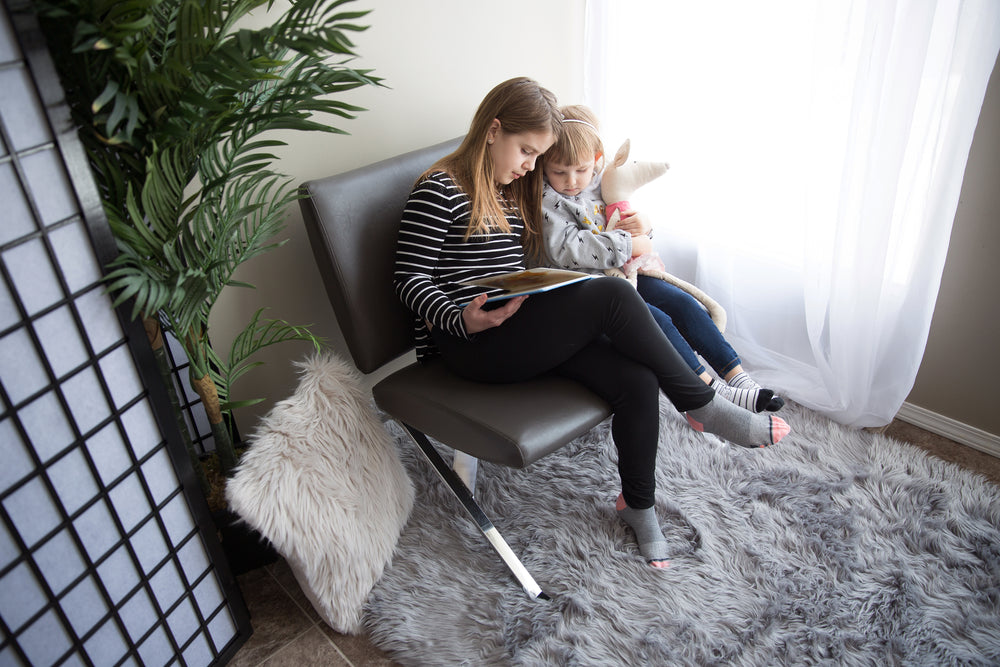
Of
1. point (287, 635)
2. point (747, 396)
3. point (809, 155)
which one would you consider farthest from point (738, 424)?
point (287, 635)

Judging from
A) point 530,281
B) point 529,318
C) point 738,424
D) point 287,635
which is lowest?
point 287,635

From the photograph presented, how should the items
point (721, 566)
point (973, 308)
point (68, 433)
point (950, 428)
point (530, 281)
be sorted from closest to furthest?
point (68, 433) < point (530, 281) < point (721, 566) < point (973, 308) < point (950, 428)

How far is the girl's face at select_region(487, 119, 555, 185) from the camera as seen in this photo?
1436mm

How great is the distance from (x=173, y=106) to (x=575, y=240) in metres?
0.94

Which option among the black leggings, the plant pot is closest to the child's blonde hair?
the black leggings

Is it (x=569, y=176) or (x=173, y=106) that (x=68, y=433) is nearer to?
(x=173, y=106)

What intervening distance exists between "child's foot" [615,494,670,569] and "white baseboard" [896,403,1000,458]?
0.91 metres

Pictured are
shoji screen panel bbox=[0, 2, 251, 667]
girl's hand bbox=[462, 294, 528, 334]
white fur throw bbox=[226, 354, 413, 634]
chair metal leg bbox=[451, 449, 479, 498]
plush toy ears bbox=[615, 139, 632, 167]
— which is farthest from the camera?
plush toy ears bbox=[615, 139, 632, 167]

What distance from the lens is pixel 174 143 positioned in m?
1.03

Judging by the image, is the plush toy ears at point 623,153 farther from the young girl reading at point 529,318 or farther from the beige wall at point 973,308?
the beige wall at point 973,308

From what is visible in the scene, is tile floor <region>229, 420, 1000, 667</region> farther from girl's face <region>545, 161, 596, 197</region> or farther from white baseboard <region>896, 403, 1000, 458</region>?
white baseboard <region>896, 403, 1000, 458</region>

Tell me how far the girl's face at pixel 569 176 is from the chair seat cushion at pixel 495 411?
1.68 feet

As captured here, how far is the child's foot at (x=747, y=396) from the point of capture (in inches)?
61.0

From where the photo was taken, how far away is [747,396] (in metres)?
1.57
